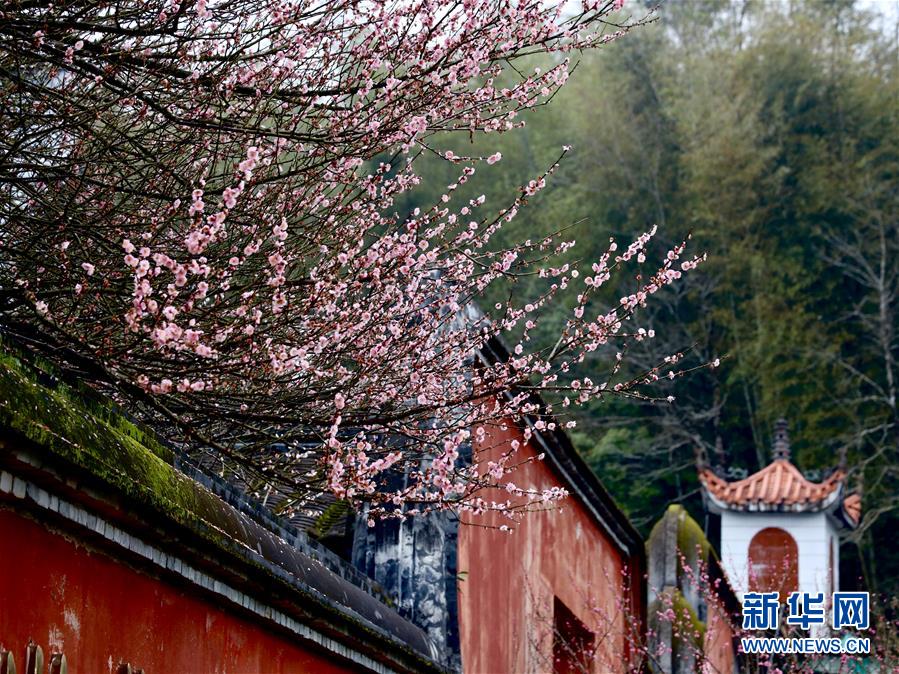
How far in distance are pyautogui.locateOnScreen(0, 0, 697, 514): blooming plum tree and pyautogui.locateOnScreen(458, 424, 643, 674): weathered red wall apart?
1679 millimetres

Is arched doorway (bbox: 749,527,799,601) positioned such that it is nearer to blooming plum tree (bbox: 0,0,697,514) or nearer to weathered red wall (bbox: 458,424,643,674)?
weathered red wall (bbox: 458,424,643,674)

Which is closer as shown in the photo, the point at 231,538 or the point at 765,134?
the point at 231,538

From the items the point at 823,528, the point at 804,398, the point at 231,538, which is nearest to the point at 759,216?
the point at 804,398

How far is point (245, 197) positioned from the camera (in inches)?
234

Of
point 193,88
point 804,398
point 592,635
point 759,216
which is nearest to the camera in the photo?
point 193,88

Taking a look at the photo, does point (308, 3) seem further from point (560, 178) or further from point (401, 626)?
point (560, 178)

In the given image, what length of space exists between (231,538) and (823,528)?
979 inches

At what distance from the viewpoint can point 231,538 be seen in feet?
15.6

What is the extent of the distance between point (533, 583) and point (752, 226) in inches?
1084

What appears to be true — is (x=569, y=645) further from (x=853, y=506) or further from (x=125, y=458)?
(x=853, y=506)

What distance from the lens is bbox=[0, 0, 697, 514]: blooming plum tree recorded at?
5.31 m

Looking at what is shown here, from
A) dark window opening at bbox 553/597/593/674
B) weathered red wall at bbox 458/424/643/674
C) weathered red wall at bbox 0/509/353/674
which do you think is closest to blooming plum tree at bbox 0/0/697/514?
weathered red wall at bbox 0/509/353/674

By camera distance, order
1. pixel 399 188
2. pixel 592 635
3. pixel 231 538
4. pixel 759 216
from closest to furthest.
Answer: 1. pixel 231 538
2. pixel 399 188
3. pixel 592 635
4. pixel 759 216

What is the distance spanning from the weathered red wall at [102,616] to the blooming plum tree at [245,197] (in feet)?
2.55
